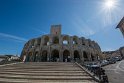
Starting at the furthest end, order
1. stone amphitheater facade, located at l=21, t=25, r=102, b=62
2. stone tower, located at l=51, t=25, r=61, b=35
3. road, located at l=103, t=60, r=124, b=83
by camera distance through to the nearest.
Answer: stone tower, located at l=51, t=25, r=61, b=35 < stone amphitheater facade, located at l=21, t=25, r=102, b=62 < road, located at l=103, t=60, r=124, b=83

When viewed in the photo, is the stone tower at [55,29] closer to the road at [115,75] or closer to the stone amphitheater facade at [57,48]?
the stone amphitheater facade at [57,48]

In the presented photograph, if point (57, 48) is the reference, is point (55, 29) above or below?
above

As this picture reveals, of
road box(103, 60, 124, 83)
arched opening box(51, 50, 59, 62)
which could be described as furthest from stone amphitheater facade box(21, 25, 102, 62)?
road box(103, 60, 124, 83)

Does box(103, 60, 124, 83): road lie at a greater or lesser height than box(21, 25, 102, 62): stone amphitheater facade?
lesser

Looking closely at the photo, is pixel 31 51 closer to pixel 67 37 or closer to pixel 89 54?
pixel 67 37

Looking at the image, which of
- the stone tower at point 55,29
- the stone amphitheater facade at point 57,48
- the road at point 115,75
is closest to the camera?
the road at point 115,75

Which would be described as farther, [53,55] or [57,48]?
[53,55]

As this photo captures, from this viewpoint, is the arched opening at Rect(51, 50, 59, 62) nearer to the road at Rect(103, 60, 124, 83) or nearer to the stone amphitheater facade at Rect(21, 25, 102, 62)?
the stone amphitheater facade at Rect(21, 25, 102, 62)

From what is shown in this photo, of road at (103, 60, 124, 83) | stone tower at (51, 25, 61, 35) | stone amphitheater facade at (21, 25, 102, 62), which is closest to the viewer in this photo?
road at (103, 60, 124, 83)

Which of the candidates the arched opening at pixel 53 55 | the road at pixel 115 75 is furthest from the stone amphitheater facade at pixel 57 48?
the road at pixel 115 75

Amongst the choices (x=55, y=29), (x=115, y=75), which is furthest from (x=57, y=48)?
(x=115, y=75)

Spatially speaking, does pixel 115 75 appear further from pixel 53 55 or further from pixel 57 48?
pixel 53 55

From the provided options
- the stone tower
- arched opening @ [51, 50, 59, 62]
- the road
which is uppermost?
the stone tower

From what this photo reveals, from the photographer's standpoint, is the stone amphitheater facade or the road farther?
the stone amphitheater facade
